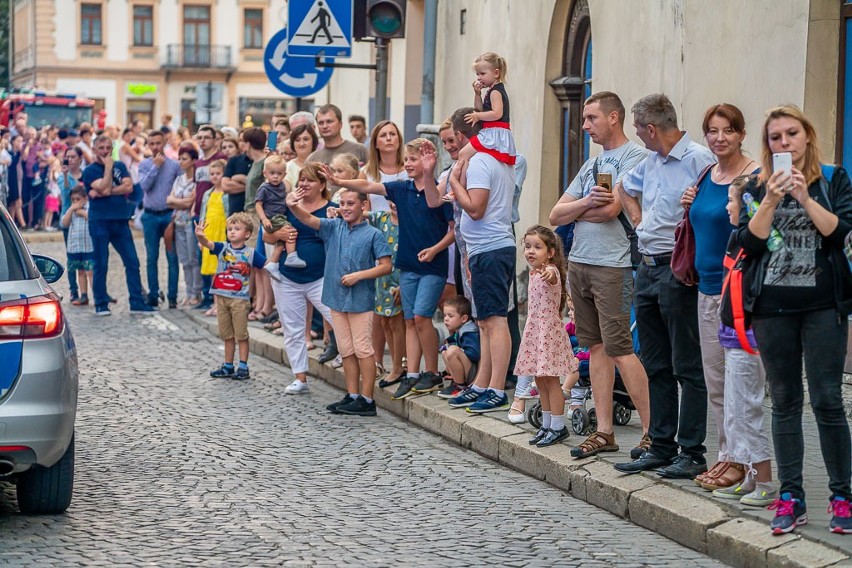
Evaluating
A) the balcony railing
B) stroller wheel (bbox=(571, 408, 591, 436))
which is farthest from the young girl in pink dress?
the balcony railing

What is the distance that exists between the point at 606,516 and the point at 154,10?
7278 centimetres

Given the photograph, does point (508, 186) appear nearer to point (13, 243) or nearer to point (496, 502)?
point (496, 502)

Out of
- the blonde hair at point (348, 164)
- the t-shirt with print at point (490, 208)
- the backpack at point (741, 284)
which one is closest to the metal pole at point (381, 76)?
the blonde hair at point (348, 164)

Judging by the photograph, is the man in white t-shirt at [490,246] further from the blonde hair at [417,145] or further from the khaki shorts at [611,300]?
the khaki shorts at [611,300]

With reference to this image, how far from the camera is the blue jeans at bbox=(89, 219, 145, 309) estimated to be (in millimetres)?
17328

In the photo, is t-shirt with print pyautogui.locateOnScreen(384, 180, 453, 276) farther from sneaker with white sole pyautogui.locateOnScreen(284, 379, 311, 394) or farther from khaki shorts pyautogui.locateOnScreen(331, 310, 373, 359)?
sneaker with white sole pyautogui.locateOnScreen(284, 379, 311, 394)

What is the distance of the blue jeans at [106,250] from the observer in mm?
17328

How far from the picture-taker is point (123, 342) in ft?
49.8

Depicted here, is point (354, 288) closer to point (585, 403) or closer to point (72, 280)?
point (585, 403)

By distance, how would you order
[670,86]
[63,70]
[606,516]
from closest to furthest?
[606,516], [670,86], [63,70]

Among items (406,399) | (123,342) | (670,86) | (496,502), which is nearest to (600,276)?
(496,502)

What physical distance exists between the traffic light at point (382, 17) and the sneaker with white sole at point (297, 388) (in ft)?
10.4

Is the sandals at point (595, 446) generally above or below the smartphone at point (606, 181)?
below

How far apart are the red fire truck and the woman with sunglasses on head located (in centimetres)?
3644
